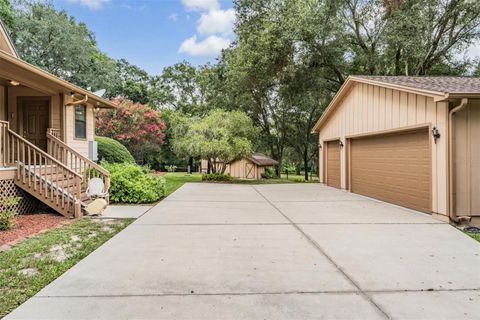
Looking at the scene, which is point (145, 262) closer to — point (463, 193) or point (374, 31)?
point (463, 193)

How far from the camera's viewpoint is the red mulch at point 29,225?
5.37 metres

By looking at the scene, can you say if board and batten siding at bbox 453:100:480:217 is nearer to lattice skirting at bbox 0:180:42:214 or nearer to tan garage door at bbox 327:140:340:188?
tan garage door at bbox 327:140:340:188

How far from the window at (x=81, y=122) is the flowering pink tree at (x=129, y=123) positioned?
32.6 ft

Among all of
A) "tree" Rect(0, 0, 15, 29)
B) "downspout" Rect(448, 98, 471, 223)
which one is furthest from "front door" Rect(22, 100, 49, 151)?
"tree" Rect(0, 0, 15, 29)

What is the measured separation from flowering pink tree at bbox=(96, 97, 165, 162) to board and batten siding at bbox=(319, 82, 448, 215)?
1189cm

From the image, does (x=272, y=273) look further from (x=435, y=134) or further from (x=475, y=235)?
(x=435, y=134)

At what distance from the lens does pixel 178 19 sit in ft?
64.3

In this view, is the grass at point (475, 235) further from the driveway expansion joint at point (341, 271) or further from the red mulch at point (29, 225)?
the red mulch at point (29, 225)

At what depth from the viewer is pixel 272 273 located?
12.6 feet

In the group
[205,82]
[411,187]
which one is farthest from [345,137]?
[205,82]

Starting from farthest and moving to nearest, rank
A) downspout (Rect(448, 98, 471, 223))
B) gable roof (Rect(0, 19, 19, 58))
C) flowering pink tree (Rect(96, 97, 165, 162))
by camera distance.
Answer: flowering pink tree (Rect(96, 97, 165, 162)) < gable roof (Rect(0, 19, 19, 58)) < downspout (Rect(448, 98, 471, 223))

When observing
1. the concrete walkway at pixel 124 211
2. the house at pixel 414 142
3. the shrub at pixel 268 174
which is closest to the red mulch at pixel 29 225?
the concrete walkway at pixel 124 211

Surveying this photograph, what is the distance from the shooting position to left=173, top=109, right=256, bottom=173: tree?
17.0 meters

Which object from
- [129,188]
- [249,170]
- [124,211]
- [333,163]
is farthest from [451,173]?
[249,170]
